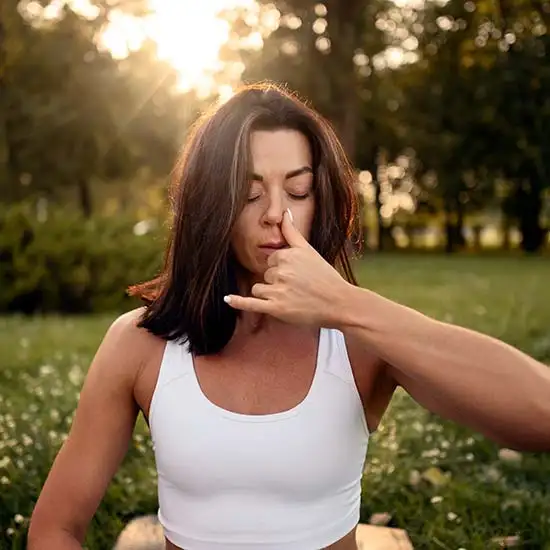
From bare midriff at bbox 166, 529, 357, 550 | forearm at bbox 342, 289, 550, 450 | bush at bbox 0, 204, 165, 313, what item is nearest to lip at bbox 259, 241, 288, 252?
forearm at bbox 342, 289, 550, 450

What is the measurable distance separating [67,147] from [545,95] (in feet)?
56.1

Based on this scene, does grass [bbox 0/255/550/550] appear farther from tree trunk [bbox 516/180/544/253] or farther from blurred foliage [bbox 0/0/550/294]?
tree trunk [bbox 516/180/544/253]

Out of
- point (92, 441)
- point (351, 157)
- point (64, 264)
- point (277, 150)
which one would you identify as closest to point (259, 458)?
point (92, 441)

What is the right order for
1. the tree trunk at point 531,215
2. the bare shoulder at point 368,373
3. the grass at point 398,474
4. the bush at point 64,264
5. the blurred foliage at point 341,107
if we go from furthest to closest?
the tree trunk at point 531,215, the blurred foliage at point 341,107, the bush at point 64,264, the grass at point 398,474, the bare shoulder at point 368,373

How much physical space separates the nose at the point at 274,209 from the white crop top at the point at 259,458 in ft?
1.07

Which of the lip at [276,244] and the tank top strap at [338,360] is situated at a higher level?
the lip at [276,244]

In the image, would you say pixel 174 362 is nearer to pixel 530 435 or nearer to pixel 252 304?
pixel 252 304

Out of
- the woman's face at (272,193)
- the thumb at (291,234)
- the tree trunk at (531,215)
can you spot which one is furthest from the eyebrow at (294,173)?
the tree trunk at (531,215)

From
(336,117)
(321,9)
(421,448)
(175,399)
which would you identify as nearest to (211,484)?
(175,399)

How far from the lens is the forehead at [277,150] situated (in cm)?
187

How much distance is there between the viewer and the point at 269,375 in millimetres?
1962

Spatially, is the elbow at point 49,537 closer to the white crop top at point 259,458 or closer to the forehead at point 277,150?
the white crop top at point 259,458

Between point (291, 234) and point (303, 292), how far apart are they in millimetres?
147

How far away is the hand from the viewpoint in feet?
5.46
